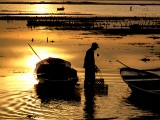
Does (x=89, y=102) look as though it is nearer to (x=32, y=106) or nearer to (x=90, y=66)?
(x=90, y=66)

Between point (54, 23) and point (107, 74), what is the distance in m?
44.6

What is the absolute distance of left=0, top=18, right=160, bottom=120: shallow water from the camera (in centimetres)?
1670

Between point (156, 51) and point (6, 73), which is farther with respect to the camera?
point (156, 51)

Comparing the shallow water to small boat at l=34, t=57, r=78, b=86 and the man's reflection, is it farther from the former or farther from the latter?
small boat at l=34, t=57, r=78, b=86

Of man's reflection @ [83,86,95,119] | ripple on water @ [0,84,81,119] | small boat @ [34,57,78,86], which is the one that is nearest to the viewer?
ripple on water @ [0,84,81,119]

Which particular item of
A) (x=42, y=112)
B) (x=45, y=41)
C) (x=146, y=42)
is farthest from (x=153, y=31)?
(x=42, y=112)

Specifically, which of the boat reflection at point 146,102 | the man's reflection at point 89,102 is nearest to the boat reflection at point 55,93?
the man's reflection at point 89,102

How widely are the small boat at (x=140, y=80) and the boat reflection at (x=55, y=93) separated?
2.16 m

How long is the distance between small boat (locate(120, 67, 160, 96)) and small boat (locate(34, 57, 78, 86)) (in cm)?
228

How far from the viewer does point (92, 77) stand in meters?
19.7

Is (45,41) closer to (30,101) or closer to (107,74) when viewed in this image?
(107,74)

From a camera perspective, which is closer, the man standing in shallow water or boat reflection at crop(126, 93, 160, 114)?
boat reflection at crop(126, 93, 160, 114)

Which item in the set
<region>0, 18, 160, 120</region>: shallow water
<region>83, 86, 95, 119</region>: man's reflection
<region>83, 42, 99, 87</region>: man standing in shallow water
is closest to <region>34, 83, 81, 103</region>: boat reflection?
<region>0, 18, 160, 120</region>: shallow water

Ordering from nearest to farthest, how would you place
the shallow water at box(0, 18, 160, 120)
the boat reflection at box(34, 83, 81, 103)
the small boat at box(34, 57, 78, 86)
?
the shallow water at box(0, 18, 160, 120) < the boat reflection at box(34, 83, 81, 103) < the small boat at box(34, 57, 78, 86)
